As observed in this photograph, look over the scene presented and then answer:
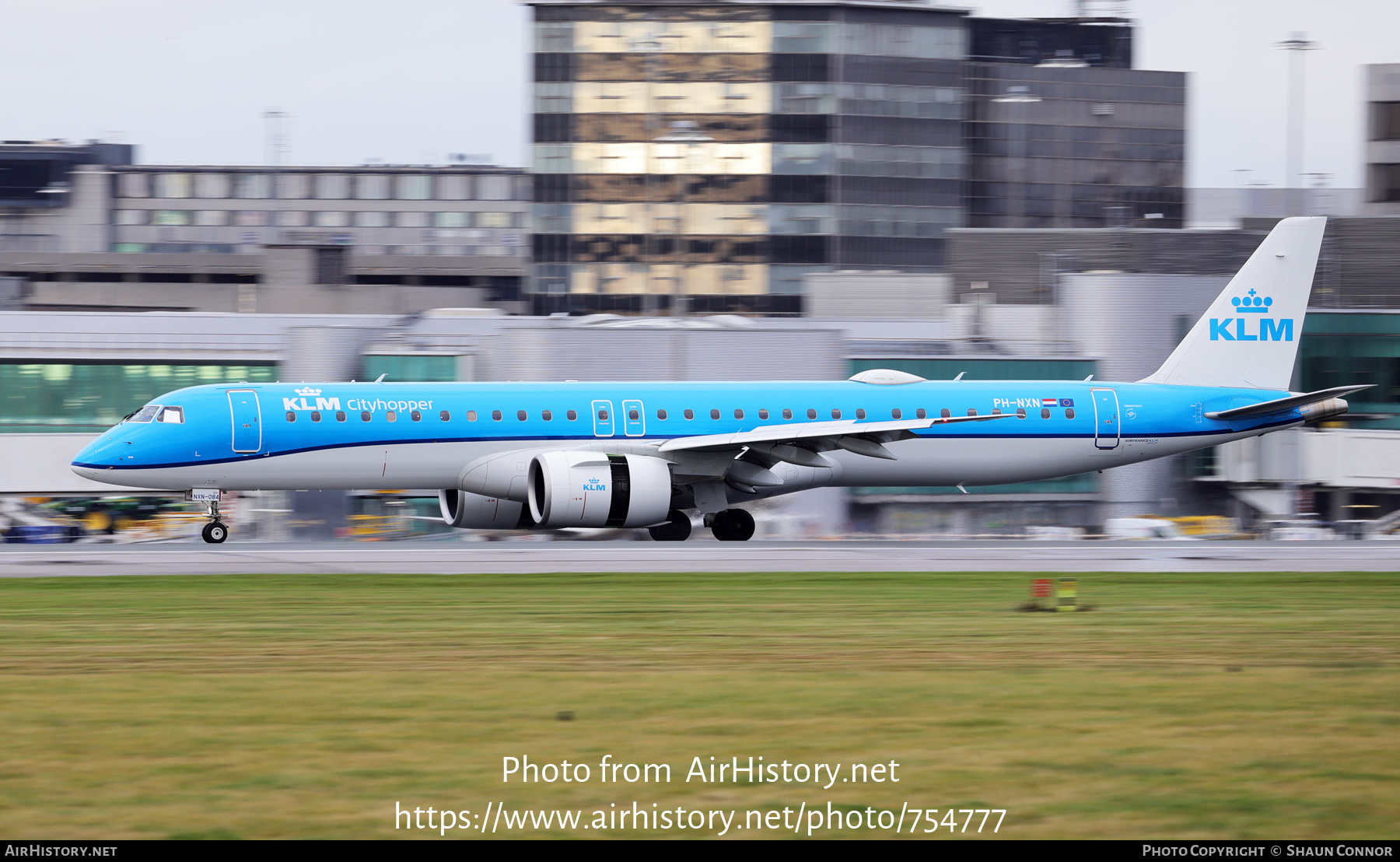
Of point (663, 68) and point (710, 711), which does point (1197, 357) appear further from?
point (663, 68)

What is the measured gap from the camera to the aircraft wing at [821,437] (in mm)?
35625

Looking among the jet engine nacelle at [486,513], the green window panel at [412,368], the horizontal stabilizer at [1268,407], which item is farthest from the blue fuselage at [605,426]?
the green window panel at [412,368]

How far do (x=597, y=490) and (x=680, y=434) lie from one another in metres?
3.97

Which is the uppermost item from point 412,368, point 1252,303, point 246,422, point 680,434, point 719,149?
point 719,149

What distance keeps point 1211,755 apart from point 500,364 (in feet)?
121

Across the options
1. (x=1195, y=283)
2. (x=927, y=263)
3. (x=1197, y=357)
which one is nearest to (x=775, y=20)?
(x=927, y=263)

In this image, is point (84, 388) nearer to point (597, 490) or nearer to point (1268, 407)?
point (597, 490)

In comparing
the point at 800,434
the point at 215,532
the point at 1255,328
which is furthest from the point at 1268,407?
the point at 215,532

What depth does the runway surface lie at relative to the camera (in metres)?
29.6

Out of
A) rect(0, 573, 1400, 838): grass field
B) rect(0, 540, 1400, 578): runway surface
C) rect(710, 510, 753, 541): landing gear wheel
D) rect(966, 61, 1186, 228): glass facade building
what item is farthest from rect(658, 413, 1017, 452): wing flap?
rect(966, 61, 1186, 228): glass facade building

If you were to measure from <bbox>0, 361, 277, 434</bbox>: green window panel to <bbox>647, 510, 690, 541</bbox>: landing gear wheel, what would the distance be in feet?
49.4

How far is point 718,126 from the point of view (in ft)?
387

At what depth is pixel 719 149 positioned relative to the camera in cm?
11856

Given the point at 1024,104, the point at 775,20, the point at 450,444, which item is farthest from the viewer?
Result: the point at 1024,104
